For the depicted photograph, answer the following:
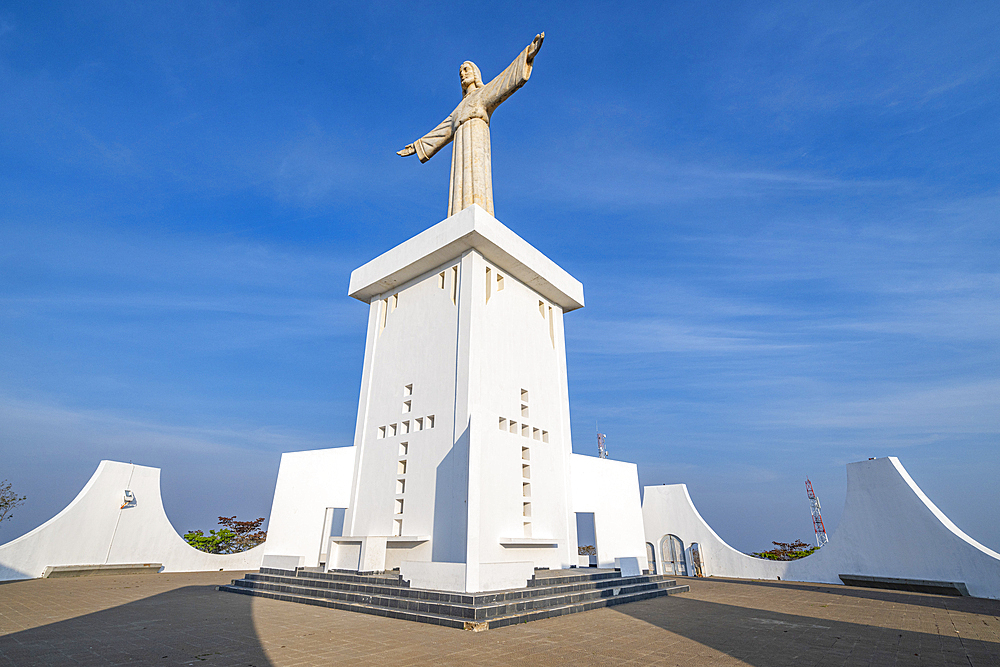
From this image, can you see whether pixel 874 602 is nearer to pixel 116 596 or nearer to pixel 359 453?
pixel 359 453

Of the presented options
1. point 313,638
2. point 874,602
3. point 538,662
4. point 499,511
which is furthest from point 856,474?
point 313,638

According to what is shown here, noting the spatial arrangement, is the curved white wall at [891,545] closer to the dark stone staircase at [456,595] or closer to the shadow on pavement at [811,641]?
the dark stone staircase at [456,595]

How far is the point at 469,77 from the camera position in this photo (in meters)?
15.5

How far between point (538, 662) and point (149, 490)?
51.1 ft

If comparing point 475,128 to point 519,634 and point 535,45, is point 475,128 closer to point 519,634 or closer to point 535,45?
point 535,45

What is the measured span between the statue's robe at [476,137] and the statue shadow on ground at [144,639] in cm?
1054

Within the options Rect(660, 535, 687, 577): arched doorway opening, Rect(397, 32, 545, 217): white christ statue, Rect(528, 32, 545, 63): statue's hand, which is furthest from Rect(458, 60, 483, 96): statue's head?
Rect(660, 535, 687, 577): arched doorway opening

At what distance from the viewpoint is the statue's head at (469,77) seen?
15.4m

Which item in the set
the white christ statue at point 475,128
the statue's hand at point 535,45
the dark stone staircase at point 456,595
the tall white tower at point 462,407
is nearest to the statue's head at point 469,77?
the white christ statue at point 475,128

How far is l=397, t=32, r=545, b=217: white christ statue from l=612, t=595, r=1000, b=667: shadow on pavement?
35.0ft

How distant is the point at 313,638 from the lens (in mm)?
5730

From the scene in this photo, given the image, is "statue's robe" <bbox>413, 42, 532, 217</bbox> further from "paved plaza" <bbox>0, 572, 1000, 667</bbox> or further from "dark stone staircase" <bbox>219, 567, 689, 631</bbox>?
"paved plaza" <bbox>0, 572, 1000, 667</bbox>

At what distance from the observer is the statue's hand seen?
12445mm

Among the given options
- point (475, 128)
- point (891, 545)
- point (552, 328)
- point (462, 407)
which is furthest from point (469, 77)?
point (891, 545)
